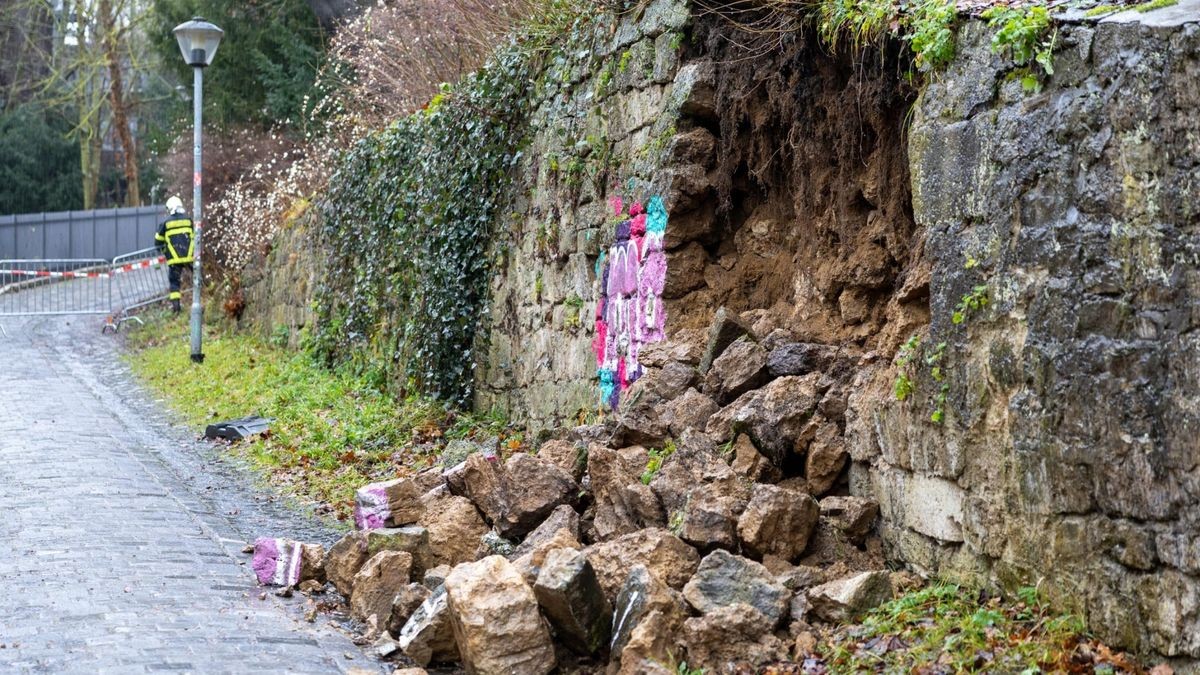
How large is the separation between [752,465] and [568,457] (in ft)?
4.05

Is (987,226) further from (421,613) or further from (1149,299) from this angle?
(421,613)

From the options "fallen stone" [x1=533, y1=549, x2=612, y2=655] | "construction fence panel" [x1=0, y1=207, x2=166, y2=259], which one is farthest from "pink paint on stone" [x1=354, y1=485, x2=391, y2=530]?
"construction fence panel" [x1=0, y1=207, x2=166, y2=259]

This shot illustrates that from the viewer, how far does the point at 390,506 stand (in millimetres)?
7102

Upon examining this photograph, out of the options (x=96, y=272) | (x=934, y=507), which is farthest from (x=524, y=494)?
(x=96, y=272)

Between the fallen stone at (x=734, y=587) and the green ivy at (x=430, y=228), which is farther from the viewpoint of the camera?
the green ivy at (x=430, y=228)

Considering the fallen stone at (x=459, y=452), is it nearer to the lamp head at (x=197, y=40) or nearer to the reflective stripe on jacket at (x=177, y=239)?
the lamp head at (x=197, y=40)

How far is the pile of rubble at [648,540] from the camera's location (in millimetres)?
4918

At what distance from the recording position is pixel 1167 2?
4.19 meters

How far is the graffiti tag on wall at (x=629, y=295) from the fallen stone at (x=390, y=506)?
1.61 metres

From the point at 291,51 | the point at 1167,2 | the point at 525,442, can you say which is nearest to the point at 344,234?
the point at 525,442

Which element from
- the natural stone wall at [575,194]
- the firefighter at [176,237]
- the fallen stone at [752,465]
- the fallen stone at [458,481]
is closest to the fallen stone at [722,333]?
the fallen stone at [752,465]

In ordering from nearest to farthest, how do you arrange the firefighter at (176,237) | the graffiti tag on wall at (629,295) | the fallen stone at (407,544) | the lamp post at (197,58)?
the fallen stone at (407,544)
the graffiti tag on wall at (629,295)
the lamp post at (197,58)
the firefighter at (176,237)

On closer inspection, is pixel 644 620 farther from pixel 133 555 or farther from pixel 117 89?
pixel 117 89

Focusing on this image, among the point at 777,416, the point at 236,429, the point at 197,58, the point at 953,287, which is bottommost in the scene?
the point at 236,429
